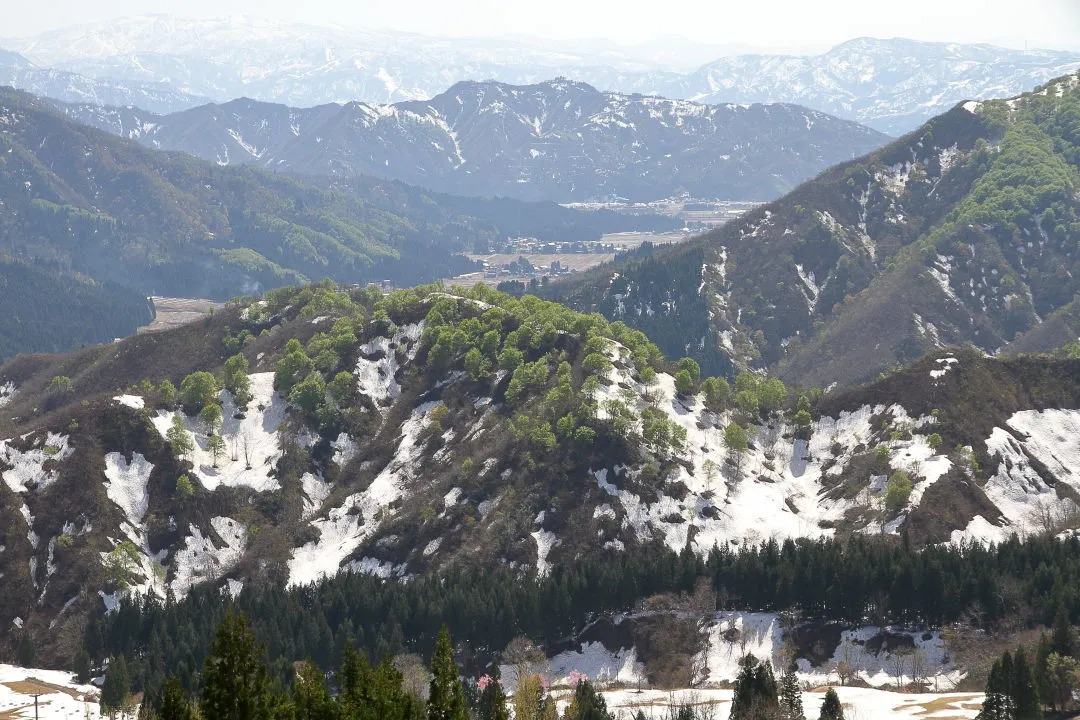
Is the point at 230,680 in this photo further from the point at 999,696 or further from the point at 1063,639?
the point at 1063,639

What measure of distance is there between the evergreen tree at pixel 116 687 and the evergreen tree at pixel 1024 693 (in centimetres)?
11824

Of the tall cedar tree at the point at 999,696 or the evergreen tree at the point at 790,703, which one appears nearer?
the tall cedar tree at the point at 999,696

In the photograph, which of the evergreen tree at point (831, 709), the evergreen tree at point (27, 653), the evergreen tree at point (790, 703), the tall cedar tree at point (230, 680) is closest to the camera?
the tall cedar tree at point (230, 680)

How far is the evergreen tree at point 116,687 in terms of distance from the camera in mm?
165750

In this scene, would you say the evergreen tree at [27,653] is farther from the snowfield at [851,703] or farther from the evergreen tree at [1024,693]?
the evergreen tree at [1024,693]

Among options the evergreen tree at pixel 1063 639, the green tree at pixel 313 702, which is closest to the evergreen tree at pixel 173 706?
the green tree at pixel 313 702

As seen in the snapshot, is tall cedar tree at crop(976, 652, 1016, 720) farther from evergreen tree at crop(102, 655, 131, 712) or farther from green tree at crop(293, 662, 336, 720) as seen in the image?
evergreen tree at crop(102, 655, 131, 712)

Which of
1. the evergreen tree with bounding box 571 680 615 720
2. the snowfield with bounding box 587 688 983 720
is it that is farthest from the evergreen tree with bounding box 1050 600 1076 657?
the evergreen tree with bounding box 571 680 615 720

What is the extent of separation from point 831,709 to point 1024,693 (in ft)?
71.5

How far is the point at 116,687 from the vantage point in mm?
167000

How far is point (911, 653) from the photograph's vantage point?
16888cm

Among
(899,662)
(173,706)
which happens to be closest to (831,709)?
(899,662)

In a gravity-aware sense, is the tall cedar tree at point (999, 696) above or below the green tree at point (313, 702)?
below

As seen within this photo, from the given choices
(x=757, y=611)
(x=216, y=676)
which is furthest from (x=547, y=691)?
(x=216, y=676)
